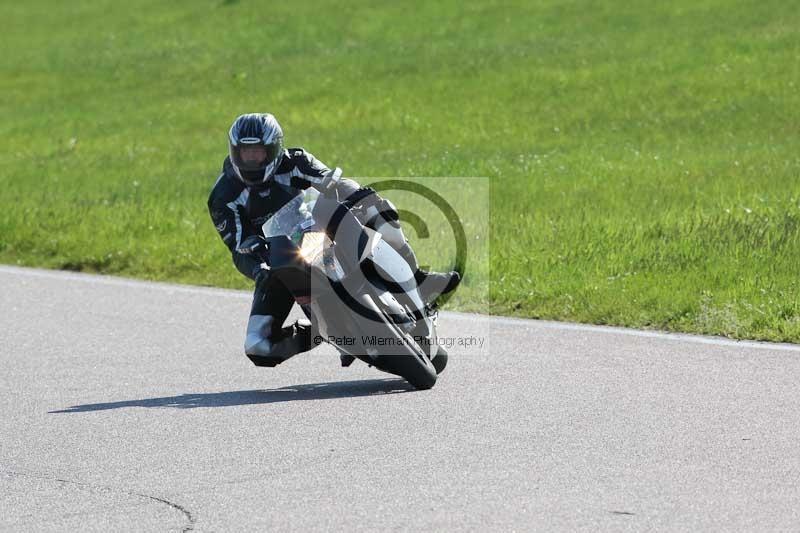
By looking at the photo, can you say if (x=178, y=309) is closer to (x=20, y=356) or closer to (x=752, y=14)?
(x=20, y=356)

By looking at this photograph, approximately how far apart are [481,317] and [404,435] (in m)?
3.79

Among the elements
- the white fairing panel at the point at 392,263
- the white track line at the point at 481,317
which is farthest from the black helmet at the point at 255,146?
the white track line at the point at 481,317

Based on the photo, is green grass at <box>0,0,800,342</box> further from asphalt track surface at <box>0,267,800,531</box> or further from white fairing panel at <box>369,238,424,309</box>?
white fairing panel at <box>369,238,424,309</box>

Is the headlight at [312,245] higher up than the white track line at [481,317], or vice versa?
the headlight at [312,245]

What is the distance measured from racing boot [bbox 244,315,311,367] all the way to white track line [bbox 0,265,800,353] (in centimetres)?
236

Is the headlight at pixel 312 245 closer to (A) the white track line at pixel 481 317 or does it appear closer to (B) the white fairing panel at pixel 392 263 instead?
(B) the white fairing panel at pixel 392 263

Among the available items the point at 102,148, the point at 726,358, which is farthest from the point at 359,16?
the point at 726,358

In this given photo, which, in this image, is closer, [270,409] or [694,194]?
[270,409]

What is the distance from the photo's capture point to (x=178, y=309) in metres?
11.6

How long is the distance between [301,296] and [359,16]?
26.4 meters

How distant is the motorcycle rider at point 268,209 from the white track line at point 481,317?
1.80 m

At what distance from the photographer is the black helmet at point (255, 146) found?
8312mm

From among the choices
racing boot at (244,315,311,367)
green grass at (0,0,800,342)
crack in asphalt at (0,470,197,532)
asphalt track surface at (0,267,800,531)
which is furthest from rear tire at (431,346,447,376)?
crack in asphalt at (0,470,197,532)

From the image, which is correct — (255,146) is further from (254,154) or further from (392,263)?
(392,263)
